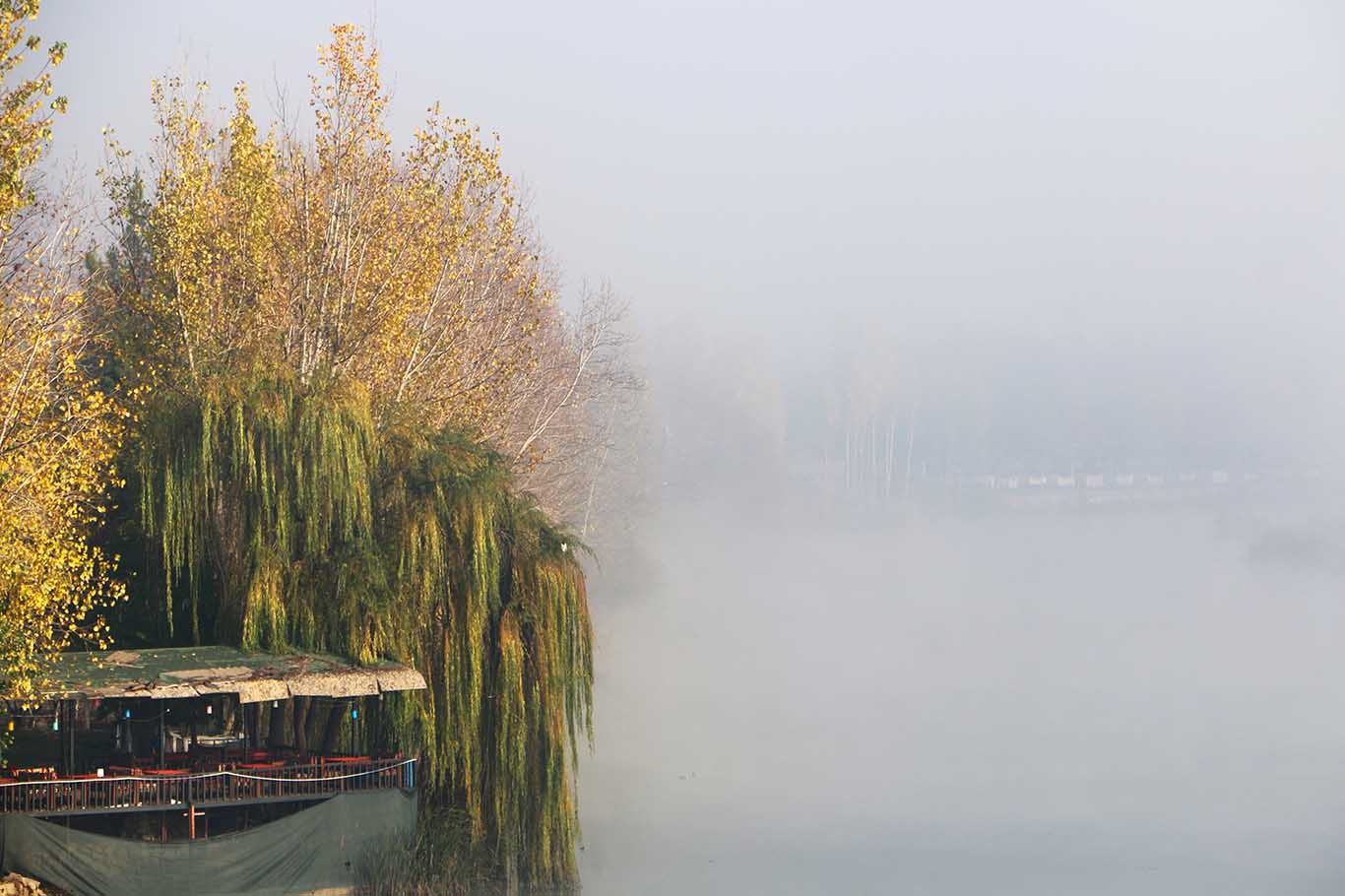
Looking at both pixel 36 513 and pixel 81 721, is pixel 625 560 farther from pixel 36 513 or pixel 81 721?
pixel 36 513

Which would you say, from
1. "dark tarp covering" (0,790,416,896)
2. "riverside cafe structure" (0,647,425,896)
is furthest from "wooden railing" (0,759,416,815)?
"dark tarp covering" (0,790,416,896)

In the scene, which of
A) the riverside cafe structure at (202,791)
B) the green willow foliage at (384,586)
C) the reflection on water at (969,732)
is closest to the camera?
the riverside cafe structure at (202,791)

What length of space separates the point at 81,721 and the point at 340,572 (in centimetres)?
823

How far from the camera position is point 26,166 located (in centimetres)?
1923

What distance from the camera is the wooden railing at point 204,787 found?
20250mm

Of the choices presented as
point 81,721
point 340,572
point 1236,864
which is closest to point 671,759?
point 1236,864

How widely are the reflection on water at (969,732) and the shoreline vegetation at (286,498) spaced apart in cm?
627

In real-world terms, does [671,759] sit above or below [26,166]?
below

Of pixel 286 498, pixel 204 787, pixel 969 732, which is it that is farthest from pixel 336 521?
pixel 969 732

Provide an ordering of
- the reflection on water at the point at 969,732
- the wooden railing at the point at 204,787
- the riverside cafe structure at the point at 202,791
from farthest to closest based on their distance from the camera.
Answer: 1. the reflection on water at the point at 969,732
2. the wooden railing at the point at 204,787
3. the riverside cafe structure at the point at 202,791

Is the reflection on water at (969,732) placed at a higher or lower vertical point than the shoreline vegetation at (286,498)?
lower

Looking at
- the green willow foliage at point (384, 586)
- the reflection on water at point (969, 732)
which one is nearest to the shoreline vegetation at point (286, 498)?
the green willow foliage at point (384, 586)

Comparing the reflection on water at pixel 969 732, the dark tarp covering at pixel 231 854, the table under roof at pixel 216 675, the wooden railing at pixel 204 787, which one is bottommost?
the reflection on water at pixel 969 732

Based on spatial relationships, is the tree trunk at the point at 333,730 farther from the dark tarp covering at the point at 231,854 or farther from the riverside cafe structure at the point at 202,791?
the dark tarp covering at the point at 231,854
